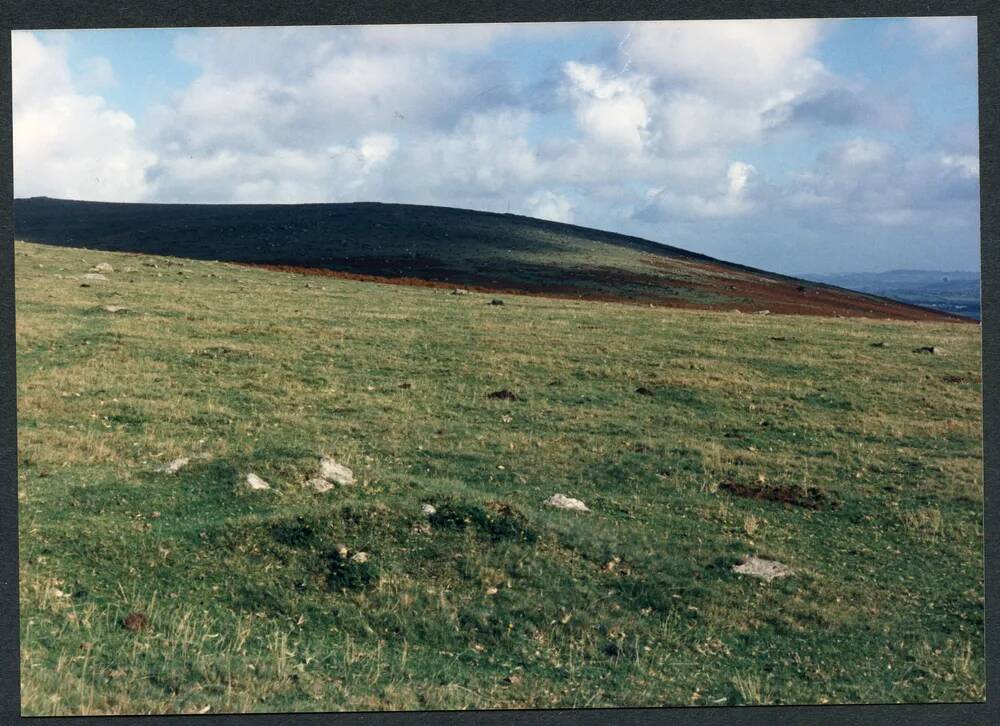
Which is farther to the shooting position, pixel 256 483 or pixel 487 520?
pixel 256 483

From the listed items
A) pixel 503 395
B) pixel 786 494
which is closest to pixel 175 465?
pixel 503 395

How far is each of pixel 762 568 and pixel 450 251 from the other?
5393 cm

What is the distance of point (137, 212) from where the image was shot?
7250cm

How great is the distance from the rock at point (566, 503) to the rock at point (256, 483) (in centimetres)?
462

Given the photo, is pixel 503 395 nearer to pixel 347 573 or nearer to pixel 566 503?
pixel 566 503

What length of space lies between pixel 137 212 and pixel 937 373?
70.5m

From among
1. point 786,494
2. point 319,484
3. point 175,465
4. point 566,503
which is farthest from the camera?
point 786,494

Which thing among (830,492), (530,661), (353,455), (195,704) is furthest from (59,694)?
(830,492)

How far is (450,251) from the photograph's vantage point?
6306 cm

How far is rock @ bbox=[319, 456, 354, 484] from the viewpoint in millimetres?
13125

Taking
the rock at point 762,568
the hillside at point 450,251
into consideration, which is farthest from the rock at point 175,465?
the hillside at point 450,251

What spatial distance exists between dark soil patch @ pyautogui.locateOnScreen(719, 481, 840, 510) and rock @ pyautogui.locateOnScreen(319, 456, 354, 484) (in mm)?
6636

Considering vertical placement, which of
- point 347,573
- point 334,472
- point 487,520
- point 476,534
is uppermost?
point 334,472

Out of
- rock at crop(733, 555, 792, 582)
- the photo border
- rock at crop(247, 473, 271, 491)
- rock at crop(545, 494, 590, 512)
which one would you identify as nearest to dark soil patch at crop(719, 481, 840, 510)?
rock at crop(733, 555, 792, 582)
